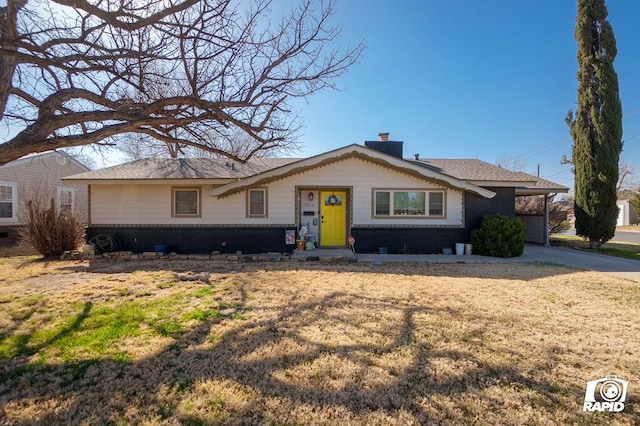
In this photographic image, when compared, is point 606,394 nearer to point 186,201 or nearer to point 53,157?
point 186,201

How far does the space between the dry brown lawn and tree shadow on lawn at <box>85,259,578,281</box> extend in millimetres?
1218

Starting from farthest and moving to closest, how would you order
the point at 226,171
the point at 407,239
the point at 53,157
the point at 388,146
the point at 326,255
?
the point at 53,157 < the point at 388,146 < the point at 226,171 < the point at 407,239 < the point at 326,255

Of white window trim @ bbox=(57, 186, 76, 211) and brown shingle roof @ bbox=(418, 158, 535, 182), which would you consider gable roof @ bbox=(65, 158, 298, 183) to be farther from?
brown shingle roof @ bbox=(418, 158, 535, 182)

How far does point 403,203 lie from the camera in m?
10.5

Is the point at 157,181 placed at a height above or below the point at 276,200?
above

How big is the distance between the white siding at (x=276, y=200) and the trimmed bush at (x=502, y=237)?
0.95m

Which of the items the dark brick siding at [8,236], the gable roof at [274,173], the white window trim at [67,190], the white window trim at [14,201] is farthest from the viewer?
the white window trim at [67,190]

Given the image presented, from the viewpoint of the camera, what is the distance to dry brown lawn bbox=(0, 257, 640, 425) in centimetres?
233

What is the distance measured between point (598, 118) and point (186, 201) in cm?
1679

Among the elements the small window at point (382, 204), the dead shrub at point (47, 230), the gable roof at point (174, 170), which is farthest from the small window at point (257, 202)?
the dead shrub at point (47, 230)

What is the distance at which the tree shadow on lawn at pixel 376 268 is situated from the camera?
7461 millimetres

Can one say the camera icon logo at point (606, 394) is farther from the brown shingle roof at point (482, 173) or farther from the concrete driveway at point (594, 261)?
the brown shingle roof at point (482, 173)

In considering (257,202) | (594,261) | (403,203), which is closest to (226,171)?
(257,202)

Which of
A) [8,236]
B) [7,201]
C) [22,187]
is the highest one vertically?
[22,187]
